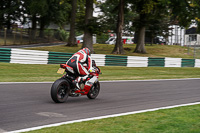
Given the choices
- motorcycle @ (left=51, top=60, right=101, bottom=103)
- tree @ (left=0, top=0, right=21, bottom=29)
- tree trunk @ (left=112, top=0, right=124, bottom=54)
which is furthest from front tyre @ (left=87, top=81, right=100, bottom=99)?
tree @ (left=0, top=0, right=21, bottom=29)

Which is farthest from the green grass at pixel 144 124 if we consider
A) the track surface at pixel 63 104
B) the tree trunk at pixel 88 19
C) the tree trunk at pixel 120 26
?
the tree trunk at pixel 120 26

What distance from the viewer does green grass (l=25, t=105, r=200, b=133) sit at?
5.77 m

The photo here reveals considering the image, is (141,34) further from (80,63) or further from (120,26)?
(80,63)

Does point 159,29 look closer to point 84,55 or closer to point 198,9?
point 198,9

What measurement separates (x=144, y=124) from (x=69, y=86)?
115 inches

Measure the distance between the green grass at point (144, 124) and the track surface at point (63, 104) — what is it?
604 millimetres

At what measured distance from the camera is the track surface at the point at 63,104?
6.50 metres

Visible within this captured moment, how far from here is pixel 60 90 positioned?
8.61 meters

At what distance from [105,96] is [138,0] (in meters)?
25.1

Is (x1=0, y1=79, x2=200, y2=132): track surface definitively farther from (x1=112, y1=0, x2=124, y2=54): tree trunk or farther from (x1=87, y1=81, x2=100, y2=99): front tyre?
(x1=112, y1=0, x2=124, y2=54): tree trunk

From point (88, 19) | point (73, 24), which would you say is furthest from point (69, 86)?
point (73, 24)

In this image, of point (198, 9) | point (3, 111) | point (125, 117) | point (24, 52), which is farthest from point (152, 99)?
point (198, 9)

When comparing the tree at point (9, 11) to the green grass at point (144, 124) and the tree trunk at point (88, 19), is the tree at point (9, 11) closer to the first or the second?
the tree trunk at point (88, 19)

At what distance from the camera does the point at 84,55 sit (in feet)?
29.9
